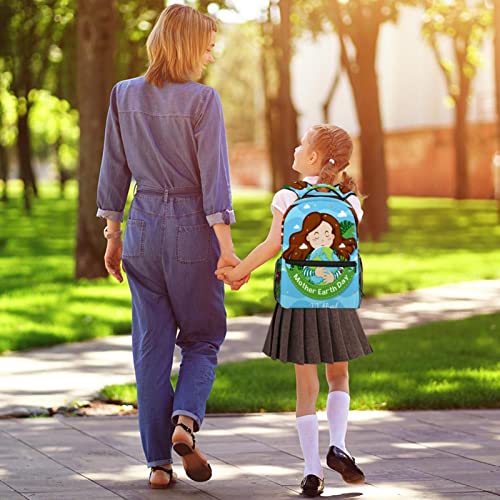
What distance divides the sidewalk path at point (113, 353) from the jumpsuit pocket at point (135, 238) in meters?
2.34

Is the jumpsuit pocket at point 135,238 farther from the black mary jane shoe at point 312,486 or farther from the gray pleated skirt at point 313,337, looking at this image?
the black mary jane shoe at point 312,486

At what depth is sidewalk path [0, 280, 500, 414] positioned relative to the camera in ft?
26.3

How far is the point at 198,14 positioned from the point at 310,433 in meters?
1.71

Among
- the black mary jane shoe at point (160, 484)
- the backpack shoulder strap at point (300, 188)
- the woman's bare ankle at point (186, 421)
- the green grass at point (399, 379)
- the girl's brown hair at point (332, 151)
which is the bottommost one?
the green grass at point (399, 379)

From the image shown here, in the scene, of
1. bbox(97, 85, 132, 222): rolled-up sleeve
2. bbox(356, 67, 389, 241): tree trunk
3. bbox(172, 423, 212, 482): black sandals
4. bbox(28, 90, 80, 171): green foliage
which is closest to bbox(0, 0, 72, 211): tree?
bbox(28, 90, 80, 171): green foliage

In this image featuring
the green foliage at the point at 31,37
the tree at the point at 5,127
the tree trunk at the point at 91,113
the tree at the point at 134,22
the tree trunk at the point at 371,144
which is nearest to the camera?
the tree trunk at the point at 91,113

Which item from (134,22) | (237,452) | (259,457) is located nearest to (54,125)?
(134,22)

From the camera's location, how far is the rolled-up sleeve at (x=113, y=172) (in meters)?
5.43

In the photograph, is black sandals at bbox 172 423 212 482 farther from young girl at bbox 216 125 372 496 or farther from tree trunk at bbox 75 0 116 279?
tree trunk at bbox 75 0 116 279

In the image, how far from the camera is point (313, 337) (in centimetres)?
518

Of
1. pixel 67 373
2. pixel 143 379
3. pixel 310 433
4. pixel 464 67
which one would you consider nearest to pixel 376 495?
pixel 310 433

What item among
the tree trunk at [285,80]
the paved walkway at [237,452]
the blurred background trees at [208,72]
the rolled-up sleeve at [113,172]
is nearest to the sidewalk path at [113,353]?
the paved walkway at [237,452]

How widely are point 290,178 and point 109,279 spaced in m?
7.39

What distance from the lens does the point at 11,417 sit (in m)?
7.25
